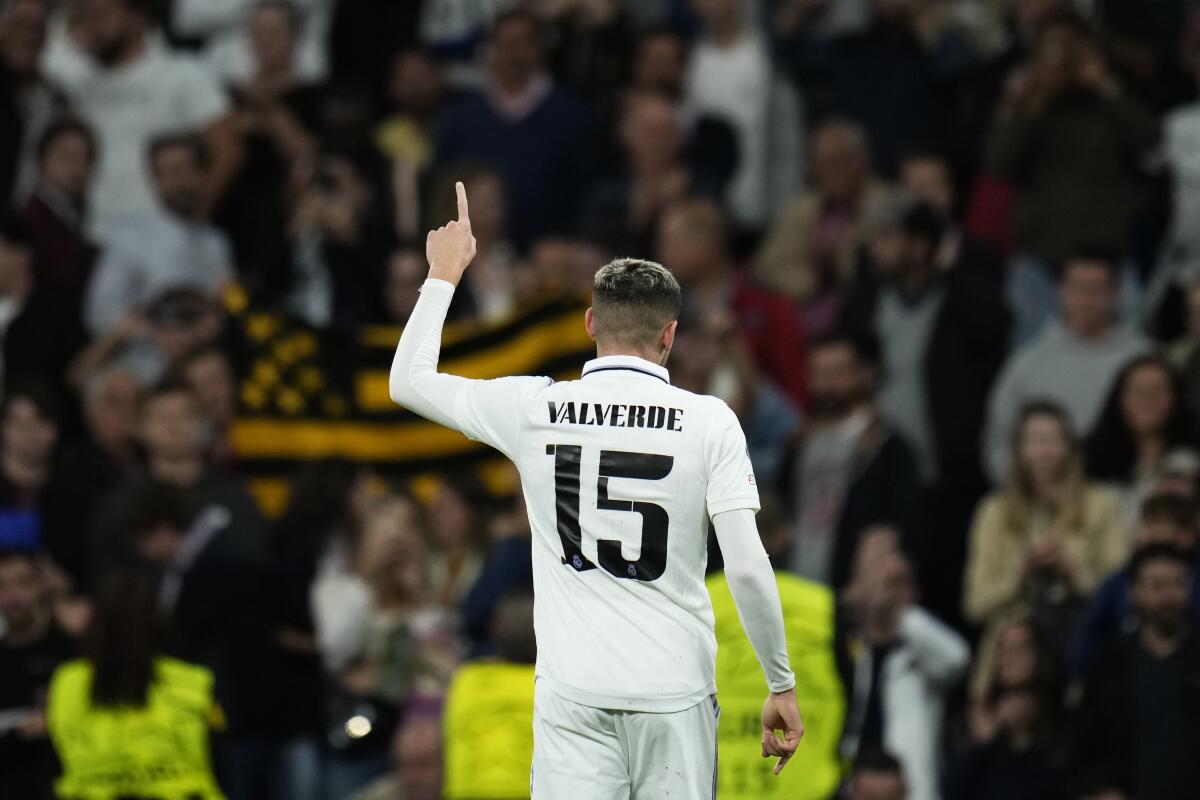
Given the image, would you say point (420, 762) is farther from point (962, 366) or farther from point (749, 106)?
point (749, 106)

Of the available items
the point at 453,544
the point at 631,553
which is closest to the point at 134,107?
the point at 453,544

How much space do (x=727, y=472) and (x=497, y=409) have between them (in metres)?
0.69

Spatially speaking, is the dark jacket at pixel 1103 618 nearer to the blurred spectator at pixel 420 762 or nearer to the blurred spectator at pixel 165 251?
the blurred spectator at pixel 420 762

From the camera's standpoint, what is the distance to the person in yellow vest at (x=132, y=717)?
32.9 ft

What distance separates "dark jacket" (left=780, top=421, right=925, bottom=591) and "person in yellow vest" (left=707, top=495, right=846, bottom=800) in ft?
8.98

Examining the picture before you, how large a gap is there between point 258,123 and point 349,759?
5515 millimetres

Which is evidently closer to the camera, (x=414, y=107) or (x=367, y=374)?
(x=367, y=374)

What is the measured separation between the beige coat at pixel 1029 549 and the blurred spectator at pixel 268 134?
5079 millimetres

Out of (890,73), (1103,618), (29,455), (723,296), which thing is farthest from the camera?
(890,73)

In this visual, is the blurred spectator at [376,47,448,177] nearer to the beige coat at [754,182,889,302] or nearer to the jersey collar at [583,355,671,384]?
the beige coat at [754,182,889,302]

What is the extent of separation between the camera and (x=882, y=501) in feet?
40.1

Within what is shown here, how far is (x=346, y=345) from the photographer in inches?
553

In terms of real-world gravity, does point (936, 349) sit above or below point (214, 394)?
above

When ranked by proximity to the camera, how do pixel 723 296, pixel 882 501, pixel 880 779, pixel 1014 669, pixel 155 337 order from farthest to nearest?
1. pixel 155 337
2. pixel 723 296
3. pixel 882 501
4. pixel 1014 669
5. pixel 880 779
